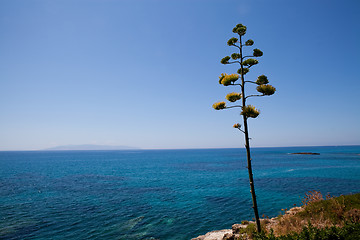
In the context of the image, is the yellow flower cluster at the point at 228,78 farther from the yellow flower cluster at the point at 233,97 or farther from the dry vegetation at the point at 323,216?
the dry vegetation at the point at 323,216

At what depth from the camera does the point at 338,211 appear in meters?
11.2

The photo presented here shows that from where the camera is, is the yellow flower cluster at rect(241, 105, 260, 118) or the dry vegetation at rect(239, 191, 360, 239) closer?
the yellow flower cluster at rect(241, 105, 260, 118)

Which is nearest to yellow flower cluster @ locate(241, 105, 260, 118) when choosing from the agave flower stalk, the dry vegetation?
the agave flower stalk

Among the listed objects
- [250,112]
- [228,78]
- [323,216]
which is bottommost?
[323,216]

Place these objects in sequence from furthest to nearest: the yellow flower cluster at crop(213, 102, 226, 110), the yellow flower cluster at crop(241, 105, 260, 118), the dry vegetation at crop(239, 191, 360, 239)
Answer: the dry vegetation at crop(239, 191, 360, 239) → the yellow flower cluster at crop(213, 102, 226, 110) → the yellow flower cluster at crop(241, 105, 260, 118)

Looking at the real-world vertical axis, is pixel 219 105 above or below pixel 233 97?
below

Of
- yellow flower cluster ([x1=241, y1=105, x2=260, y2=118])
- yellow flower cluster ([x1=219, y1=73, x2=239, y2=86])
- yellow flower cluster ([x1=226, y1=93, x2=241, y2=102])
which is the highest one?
yellow flower cluster ([x1=219, y1=73, x2=239, y2=86])

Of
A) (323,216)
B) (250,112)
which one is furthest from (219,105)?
(323,216)

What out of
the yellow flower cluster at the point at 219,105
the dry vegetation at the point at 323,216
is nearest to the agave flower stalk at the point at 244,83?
the yellow flower cluster at the point at 219,105

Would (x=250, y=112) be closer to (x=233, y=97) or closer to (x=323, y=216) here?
(x=233, y=97)

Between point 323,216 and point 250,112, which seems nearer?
point 250,112

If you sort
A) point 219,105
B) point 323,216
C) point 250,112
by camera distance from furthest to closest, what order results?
point 323,216 → point 219,105 → point 250,112

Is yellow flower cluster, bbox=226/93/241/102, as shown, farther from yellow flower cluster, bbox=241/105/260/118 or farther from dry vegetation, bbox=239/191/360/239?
dry vegetation, bbox=239/191/360/239

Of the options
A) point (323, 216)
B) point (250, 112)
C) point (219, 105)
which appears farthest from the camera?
point (323, 216)
